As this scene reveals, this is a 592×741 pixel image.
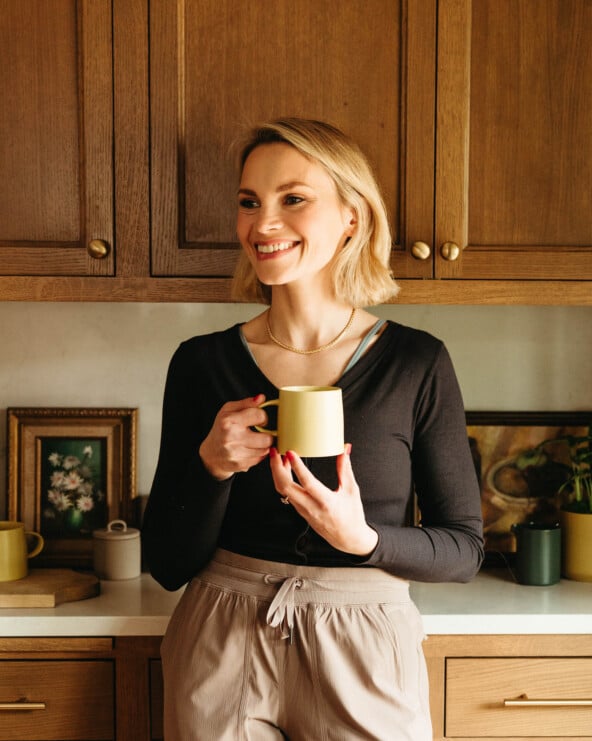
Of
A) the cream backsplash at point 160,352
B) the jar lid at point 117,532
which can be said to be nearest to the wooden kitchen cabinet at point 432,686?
the jar lid at point 117,532

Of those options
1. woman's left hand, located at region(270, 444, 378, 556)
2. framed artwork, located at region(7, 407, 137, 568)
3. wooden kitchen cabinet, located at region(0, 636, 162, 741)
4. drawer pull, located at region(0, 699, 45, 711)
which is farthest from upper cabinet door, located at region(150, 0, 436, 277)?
drawer pull, located at region(0, 699, 45, 711)

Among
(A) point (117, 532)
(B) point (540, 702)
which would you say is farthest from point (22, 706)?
(B) point (540, 702)

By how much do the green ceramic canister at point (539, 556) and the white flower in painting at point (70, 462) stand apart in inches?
40.7

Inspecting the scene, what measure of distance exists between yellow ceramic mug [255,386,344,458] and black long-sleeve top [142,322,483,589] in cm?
25

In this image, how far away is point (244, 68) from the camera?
5.38 ft

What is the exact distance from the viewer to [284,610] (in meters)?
1.33

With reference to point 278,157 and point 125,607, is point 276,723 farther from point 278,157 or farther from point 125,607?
point 278,157

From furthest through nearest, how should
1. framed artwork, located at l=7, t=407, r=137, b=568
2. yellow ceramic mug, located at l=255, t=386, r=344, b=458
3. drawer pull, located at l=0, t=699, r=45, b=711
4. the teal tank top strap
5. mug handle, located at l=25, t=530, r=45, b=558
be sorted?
framed artwork, located at l=7, t=407, r=137, b=568 → mug handle, located at l=25, t=530, r=45, b=558 → drawer pull, located at l=0, t=699, r=45, b=711 → the teal tank top strap → yellow ceramic mug, located at l=255, t=386, r=344, b=458

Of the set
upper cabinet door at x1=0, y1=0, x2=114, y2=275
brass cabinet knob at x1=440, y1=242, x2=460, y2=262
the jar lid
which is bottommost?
the jar lid

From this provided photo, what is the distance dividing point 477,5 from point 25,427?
1357mm

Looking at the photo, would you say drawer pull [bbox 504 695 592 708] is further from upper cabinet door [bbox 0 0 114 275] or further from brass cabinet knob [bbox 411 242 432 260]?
upper cabinet door [bbox 0 0 114 275]

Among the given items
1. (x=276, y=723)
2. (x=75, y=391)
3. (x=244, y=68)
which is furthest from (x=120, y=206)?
(x=276, y=723)

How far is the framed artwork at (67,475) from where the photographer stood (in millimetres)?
1991

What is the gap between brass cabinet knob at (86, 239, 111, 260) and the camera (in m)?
1.64
